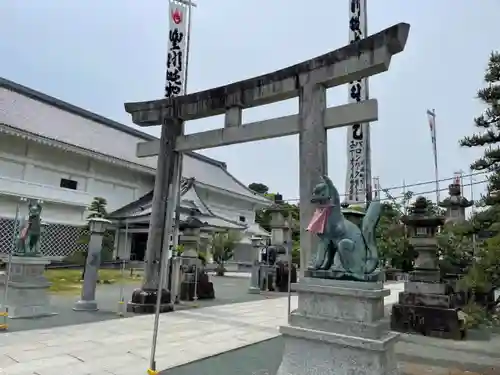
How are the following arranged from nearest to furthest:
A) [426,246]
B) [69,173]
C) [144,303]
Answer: [426,246], [144,303], [69,173]

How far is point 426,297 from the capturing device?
8.05 m

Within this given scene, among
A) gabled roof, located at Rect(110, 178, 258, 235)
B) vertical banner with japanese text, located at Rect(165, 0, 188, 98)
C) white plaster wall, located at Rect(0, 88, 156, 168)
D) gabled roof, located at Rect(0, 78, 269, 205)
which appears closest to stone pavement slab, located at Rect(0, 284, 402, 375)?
vertical banner with japanese text, located at Rect(165, 0, 188, 98)

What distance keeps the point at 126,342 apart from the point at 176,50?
7.93 meters

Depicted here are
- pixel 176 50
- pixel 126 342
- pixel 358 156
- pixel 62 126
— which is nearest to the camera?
pixel 126 342

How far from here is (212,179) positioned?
35000mm

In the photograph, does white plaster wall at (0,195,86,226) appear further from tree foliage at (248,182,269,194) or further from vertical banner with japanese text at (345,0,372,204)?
tree foliage at (248,182,269,194)

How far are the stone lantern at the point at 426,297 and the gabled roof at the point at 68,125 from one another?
1854 cm

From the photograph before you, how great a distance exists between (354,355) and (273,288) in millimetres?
12295

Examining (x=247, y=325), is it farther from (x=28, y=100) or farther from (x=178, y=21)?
(x=28, y=100)

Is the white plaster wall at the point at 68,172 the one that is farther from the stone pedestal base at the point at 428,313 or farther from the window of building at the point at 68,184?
the stone pedestal base at the point at 428,313

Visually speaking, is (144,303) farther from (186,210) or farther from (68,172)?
(68,172)

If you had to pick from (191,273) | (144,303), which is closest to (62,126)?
(191,273)

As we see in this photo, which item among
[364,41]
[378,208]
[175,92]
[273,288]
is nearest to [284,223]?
[273,288]

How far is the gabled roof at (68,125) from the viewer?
862 inches
